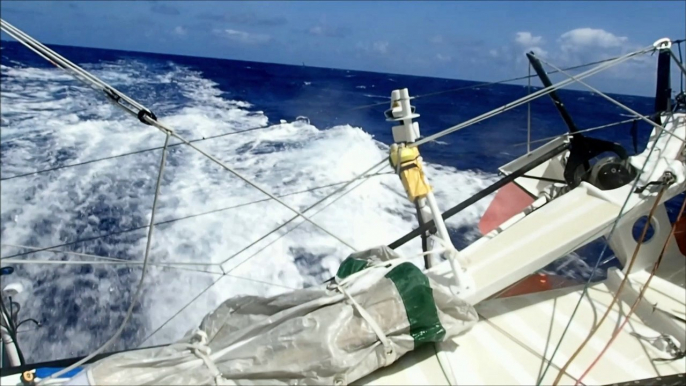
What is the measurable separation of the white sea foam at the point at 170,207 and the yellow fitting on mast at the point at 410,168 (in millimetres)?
1291

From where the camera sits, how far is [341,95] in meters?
17.6

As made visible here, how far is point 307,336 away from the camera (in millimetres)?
2066

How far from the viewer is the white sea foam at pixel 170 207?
483cm

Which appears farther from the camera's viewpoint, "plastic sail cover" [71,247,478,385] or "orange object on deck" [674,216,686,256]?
"orange object on deck" [674,216,686,256]

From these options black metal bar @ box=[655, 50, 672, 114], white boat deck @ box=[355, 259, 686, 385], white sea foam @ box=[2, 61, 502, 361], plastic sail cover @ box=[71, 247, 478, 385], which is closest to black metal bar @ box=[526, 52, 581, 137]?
black metal bar @ box=[655, 50, 672, 114]

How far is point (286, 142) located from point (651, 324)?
760 cm

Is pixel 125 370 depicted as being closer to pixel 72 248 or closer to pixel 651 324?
pixel 651 324

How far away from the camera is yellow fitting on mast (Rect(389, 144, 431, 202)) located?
103 inches

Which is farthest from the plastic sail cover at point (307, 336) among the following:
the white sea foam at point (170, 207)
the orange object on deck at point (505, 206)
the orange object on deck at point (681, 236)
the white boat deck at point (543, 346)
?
the orange object on deck at point (505, 206)

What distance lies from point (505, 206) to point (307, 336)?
292 centimetres

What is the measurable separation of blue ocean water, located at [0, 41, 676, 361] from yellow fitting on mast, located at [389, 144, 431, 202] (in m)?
0.47

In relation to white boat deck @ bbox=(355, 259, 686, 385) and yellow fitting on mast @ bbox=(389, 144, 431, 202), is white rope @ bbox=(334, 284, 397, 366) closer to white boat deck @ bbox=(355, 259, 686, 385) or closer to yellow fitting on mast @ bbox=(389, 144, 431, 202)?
white boat deck @ bbox=(355, 259, 686, 385)

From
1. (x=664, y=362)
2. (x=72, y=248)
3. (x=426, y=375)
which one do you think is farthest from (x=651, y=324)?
(x=72, y=248)

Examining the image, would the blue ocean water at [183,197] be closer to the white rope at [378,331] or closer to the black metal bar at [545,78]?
the white rope at [378,331]
